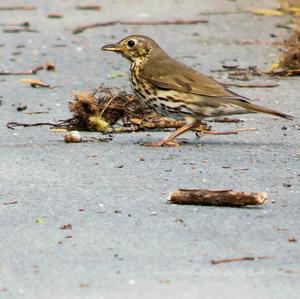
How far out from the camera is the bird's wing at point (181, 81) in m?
10.1

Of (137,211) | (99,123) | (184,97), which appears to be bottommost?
(99,123)

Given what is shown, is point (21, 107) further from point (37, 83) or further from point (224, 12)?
point (224, 12)

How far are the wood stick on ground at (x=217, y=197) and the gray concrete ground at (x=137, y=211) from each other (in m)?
0.05

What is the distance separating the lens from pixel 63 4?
60.3 feet

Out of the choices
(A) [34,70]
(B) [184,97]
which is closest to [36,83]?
(A) [34,70]

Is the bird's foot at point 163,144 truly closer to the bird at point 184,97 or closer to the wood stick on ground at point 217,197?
the bird at point 184,97

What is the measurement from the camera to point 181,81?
33.4ft

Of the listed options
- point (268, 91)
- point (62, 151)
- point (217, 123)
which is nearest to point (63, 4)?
point (268, 91)

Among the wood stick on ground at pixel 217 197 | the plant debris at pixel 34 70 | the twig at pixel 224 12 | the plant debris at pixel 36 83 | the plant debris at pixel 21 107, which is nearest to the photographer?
the wood stick on ground at pixel 217 197

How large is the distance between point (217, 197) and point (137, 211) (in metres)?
0.48

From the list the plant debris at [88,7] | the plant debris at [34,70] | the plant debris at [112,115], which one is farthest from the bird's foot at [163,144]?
the plant debris at [88,7]

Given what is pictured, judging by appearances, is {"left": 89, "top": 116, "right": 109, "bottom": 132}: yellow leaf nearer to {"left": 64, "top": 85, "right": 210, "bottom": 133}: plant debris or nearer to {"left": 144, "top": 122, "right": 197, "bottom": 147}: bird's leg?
{"left": 64, "top": 85, "right": 210, "bottom": 133}: plant debris

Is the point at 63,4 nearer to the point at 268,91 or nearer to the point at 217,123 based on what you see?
the point at 268,91

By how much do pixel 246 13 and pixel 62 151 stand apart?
7.69 m
